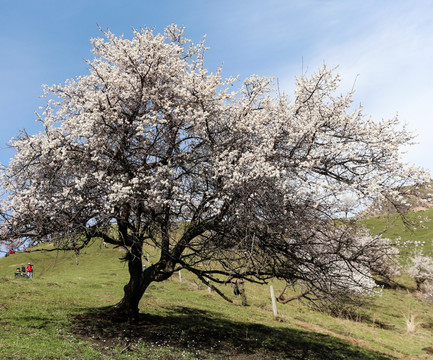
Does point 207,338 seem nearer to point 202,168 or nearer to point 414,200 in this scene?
point 202,168

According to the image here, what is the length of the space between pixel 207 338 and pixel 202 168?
8.16 metres

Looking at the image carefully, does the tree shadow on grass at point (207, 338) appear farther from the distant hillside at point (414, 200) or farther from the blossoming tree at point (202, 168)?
the distant hillside at point (414, 200)

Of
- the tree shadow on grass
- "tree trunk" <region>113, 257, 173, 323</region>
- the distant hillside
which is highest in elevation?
the distant hillside

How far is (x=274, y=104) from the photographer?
15.8m

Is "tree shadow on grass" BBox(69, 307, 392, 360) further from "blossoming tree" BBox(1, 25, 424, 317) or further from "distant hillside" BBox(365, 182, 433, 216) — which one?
"distant hillside" BBox(365, 182, 433, 216)

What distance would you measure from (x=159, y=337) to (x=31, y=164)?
30.1 ft

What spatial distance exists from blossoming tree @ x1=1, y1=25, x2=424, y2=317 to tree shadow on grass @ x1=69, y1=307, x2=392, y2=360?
11.2ft

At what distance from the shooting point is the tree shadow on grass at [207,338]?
14259 millimetres

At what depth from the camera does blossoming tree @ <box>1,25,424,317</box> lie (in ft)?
42.7

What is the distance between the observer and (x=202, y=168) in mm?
14297

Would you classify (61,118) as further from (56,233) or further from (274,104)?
(274,104)

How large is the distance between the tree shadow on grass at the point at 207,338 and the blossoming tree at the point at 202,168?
3401mm

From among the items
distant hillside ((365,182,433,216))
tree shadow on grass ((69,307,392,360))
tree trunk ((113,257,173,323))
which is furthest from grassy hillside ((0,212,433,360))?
distant hillside ((365,182,433,216))

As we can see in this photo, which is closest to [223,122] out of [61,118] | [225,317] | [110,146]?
[110,146]
